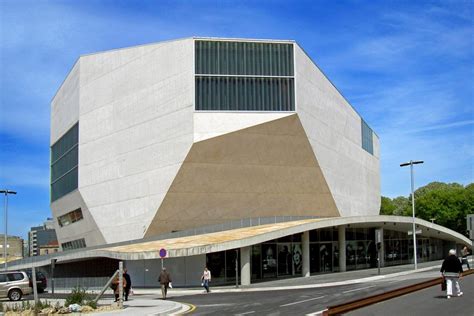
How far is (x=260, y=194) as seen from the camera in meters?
46.2

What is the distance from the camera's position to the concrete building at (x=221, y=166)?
4244 centimetres

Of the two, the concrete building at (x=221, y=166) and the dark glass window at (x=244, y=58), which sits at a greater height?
the dark glass window at (x=244, y=58)

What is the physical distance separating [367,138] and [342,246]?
2542cm

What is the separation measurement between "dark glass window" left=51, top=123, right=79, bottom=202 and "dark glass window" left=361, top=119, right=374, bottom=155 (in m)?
31.8

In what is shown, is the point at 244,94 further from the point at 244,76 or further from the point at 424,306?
the point at 424,306

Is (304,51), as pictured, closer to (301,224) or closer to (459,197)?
(301,224)

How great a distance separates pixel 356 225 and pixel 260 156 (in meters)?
10.6

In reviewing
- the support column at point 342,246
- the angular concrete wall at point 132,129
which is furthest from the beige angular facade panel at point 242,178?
the support column at point 342,246

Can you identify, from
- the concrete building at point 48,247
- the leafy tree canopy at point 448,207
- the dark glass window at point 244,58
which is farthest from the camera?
the concrete building at point 48,247

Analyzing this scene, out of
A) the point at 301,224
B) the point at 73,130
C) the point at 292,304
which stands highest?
the point at 73,130

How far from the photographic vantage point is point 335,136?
54.0 m

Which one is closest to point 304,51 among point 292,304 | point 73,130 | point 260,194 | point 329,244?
point 260,194

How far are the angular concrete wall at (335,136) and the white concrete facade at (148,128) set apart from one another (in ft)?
0.34

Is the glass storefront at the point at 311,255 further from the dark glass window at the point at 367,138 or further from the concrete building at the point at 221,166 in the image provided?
the dark glass window at the point at 367,138
